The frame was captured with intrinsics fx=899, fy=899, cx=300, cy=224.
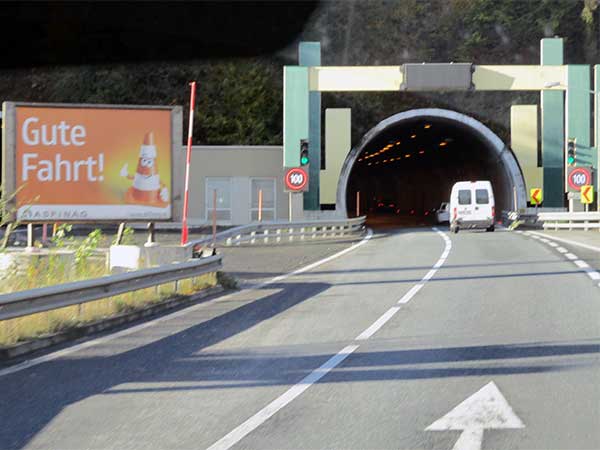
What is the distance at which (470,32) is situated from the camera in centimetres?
8412

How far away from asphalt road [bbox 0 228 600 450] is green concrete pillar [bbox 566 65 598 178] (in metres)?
31.2

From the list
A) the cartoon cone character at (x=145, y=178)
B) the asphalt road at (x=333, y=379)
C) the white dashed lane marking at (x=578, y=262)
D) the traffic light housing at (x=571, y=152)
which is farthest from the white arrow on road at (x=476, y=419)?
the traffic light housing at (x=571, y=152)

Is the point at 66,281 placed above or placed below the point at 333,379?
above

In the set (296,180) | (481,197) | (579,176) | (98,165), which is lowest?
(98,165)

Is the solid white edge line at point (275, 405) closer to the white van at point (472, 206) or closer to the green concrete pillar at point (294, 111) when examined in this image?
the white van at point (472, 206)

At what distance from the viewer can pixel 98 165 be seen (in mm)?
18484

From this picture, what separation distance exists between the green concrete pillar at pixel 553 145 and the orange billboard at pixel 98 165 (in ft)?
101

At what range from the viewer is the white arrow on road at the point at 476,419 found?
627 cm

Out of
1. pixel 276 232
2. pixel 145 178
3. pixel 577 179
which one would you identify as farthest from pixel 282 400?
pixel 577 179

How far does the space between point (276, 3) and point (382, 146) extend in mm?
11609

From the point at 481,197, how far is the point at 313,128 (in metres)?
9.87

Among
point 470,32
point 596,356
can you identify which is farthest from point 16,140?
point 470,32

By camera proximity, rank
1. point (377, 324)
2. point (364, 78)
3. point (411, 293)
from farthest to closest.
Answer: point (364, 78) < point (411, 293) < point (377, 324)

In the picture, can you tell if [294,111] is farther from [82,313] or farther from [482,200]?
[82,313]
